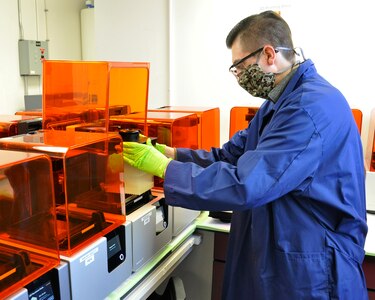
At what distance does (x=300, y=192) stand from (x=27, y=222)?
759 millimetres

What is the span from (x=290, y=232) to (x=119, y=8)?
83.0 inches

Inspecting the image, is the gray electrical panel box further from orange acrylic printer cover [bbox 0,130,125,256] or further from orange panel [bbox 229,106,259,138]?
orange acrylic printer cover [bbox 0,130,125,256]

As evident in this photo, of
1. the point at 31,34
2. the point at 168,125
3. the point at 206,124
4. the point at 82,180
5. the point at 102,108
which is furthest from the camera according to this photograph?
the point at 31,34

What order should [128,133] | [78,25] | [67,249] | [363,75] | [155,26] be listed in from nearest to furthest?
[67,249] → [128,133] → [363,75] → [155,26] → [78,25]

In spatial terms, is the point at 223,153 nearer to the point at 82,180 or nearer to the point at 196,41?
the point at 82,180

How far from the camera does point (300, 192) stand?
40.1 inches

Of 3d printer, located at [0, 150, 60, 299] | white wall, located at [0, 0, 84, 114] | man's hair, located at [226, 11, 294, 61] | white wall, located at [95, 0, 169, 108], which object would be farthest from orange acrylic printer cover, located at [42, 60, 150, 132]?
white wall, located at [0, 0, 84, 114]

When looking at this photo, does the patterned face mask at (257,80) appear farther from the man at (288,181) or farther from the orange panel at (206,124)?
the orange panel at (206,124)

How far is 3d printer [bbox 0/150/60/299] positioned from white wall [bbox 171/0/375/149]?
62.3 inches

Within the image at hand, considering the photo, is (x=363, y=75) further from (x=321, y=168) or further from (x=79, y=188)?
(x=79, y=188)

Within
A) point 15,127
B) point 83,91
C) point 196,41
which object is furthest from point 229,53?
point 15,127

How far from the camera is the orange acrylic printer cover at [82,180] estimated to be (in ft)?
3.12

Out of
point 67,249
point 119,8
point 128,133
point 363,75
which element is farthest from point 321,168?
point 119,8

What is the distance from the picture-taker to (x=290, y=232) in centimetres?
107
